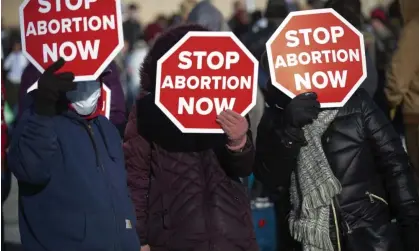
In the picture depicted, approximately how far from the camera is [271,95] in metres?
4.68

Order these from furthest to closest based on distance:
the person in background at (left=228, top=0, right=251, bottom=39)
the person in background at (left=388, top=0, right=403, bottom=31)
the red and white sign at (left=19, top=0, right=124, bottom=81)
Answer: the person in background at (left=228, top=0, right=251, bottom=39), the person in background at (left=388, top=0, right=403, bottom=31), the red and white sign at (left=19, top=0, right=124, bottom=81)

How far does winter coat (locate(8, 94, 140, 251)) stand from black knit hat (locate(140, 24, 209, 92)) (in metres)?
0.57

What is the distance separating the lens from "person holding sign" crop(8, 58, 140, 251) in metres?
3.83

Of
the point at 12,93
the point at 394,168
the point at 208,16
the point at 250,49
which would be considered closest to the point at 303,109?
the point at 394,168

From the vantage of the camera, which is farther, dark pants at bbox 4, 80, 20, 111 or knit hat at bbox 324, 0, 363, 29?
dark pants at bbox 4, 80, 20, 111

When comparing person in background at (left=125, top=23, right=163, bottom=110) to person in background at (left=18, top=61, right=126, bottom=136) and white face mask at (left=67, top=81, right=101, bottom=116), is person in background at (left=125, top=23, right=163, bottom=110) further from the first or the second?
white face mask at (left=67, top=81, right=101, bottom=116)

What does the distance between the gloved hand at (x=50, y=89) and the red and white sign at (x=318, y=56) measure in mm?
1042

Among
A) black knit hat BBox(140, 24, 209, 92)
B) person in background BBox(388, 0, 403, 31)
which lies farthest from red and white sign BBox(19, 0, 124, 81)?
person in background BBox(388, 0, 403, 31)

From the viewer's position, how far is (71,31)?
406 cm

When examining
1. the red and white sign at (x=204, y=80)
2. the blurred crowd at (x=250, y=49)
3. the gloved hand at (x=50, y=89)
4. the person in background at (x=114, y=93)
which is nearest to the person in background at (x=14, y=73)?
the blurred crowd at (x=250, y=49)

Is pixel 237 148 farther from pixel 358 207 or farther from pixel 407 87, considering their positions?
pixel 407 87

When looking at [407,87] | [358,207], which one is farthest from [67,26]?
[407,87]

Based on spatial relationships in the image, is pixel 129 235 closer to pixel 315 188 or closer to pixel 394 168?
pixel 315 188

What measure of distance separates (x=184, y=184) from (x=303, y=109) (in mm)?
646
